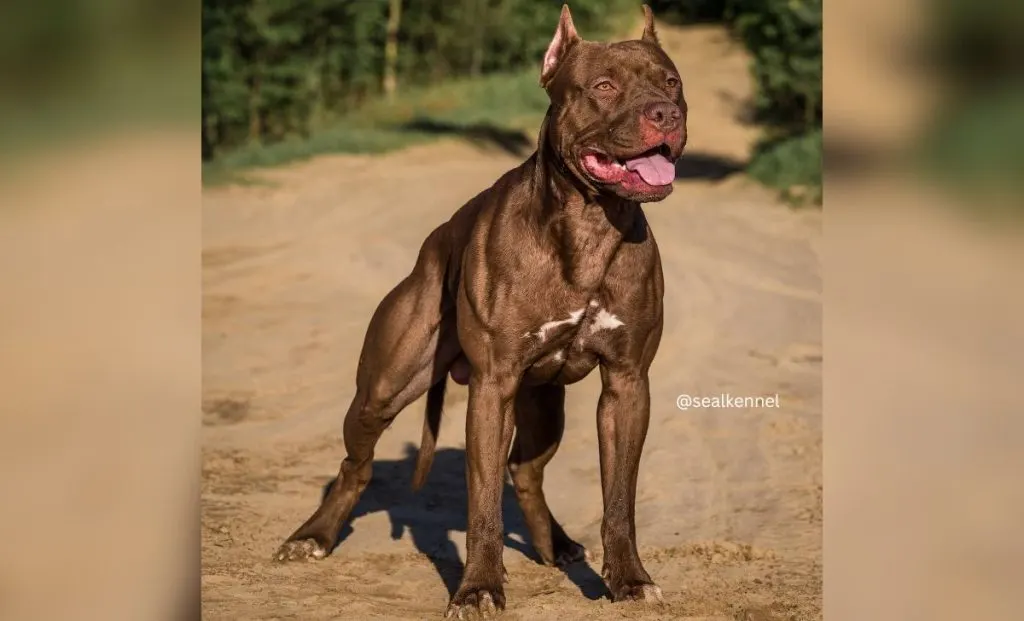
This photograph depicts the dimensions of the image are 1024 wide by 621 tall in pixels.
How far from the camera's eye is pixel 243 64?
16359 millimetres

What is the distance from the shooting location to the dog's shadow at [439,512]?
21.5 feet

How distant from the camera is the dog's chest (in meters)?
5.56

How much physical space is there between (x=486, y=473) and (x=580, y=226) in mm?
939

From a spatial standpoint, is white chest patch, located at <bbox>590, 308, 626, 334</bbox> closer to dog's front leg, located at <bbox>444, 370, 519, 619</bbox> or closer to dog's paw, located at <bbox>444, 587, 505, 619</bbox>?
dog's front leg, located at <bbox>444, 370, 519, 619</bbox>

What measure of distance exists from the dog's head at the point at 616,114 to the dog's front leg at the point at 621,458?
2.44 feet

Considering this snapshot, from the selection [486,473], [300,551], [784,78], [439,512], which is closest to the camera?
[486,473]

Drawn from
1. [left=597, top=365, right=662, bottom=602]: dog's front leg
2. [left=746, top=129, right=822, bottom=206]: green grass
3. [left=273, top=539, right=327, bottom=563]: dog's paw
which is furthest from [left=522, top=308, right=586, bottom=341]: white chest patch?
[left=746, top=129, right=822, bottom=206]: green grass

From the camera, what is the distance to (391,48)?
18.7 meters

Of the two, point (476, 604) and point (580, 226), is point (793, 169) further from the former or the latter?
point (476, 604)

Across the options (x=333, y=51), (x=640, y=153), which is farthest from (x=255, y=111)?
(x=640, y=153)

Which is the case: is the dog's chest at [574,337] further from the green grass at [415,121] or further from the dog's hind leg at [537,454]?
the green grass at [415,121]

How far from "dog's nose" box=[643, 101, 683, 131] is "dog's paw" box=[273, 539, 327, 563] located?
2677mm
